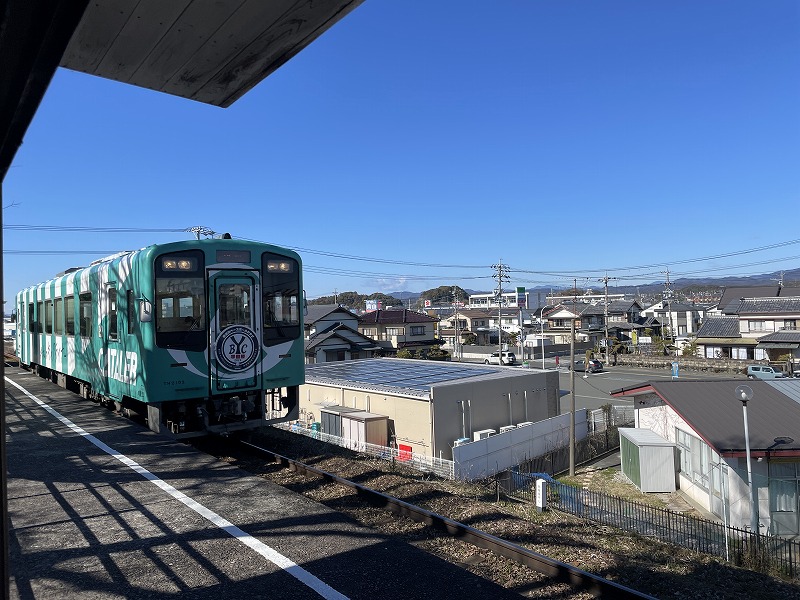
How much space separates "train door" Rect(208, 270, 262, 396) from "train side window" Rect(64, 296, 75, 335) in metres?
4.54

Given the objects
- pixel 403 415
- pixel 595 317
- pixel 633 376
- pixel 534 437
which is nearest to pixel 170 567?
pixel 403 415

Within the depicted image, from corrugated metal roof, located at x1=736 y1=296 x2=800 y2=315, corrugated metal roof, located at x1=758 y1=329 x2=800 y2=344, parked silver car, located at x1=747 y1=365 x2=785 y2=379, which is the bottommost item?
parked silver car, located at x1=747 y1=365 x2=785 y2=379

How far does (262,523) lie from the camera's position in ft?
15.2

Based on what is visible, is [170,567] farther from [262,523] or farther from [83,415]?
[83,415]

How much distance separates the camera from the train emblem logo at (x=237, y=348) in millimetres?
7297

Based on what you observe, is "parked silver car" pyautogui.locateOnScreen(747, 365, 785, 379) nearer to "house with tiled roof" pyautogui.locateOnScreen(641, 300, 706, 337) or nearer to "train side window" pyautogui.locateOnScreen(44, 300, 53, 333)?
"house with tiled roof" pyautogui.locateOnScreen(641, 300, 706, 337)

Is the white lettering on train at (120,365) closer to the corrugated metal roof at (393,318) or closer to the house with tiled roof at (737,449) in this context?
the house with tiled roof at (737,449)

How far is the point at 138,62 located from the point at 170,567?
334 cm

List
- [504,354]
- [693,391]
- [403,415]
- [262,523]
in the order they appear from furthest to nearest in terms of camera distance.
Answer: [504,354]
[403,415]
[693,391]
[262,523]

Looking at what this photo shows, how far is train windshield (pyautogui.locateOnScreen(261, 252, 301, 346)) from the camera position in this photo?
772cm

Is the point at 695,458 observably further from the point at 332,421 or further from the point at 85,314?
the point at 85,314

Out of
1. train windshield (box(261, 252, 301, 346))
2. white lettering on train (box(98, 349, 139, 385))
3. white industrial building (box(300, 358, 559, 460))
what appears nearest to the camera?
white lettering on train (box(98, 349, 139, 385))

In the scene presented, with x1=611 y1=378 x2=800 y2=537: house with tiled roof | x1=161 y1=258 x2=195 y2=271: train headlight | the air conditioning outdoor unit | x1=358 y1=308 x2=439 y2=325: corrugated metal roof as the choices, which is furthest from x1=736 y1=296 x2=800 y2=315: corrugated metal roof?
x1=161 y1=258 x2=195 y2=271: train headlight

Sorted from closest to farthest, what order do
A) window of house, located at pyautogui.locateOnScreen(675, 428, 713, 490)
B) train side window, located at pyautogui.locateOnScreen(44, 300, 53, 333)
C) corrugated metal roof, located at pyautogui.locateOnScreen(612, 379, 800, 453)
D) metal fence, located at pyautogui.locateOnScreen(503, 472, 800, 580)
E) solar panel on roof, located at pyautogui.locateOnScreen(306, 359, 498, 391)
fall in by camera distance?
1. metal fence, located at pyautogui.locateOnScreen(503, 472, 800, 580)
2. corrugated metal roof, located at pyautogui.locateOnScreen(612, 379, 800, 453)
3. train side window, located at pyautogui.locateOnScreen(44, 300, 53, 333)
4. window of house, located at pyautogui.locateOnScreen(675, 428, 713, 490)
5. solar panel on roof, located at pyautogui.locateOnScreen(306, 359, 498, 391)
